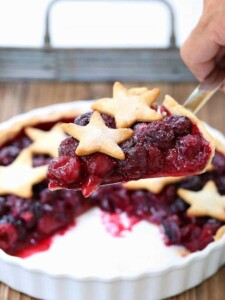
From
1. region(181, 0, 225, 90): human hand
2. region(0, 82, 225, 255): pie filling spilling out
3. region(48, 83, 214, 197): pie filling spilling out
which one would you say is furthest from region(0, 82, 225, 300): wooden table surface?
region(48, 83, 214, 197): pie filling spilling out

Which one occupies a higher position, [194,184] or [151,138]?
[151,138]

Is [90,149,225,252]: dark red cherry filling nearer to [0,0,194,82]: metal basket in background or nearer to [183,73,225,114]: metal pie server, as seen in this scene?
[183,73,225,114]: metal pie server

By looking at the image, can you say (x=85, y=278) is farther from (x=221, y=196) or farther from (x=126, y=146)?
(x=221, y=196)

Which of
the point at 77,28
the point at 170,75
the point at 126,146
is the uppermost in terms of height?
the point at 126,146

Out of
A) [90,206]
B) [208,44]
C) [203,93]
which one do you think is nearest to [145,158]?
[203,93]

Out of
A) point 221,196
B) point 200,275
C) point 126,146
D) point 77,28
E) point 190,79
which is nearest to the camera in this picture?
point 126,146

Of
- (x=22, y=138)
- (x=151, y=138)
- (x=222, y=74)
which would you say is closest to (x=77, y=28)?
(x=22, y=138)
